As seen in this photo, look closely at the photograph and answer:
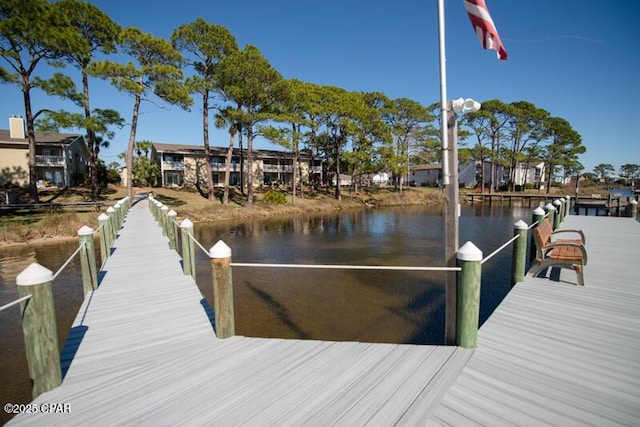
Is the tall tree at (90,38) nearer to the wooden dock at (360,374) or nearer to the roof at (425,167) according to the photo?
the wooden dock at (360,374)

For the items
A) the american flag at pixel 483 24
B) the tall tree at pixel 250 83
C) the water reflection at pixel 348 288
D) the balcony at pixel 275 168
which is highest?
the tall tree at pixel 250 83

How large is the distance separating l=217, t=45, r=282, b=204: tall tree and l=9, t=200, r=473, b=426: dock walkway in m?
26.3

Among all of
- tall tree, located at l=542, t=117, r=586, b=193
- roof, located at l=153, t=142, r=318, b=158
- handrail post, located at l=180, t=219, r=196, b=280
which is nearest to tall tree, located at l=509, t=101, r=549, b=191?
tall tree, located at l=542, t=117, r=586, b=193

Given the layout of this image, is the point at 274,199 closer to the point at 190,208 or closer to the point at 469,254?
the point at 190,208

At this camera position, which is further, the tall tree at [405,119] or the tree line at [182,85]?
the tall tree at [405,119]

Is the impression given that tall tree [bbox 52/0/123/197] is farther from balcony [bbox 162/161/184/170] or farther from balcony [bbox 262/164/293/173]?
balcony [bbox 262/164/293/173]

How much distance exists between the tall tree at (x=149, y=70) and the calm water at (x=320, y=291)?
42.8 feet

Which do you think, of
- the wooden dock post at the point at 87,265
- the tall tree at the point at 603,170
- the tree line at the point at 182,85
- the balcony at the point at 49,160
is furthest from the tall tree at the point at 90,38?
the tall tree at the point at 603,170

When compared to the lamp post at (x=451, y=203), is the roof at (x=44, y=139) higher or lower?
higher

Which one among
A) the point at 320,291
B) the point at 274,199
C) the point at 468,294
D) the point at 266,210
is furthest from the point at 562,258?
the point at 274,199

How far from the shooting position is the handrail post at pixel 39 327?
301 cm

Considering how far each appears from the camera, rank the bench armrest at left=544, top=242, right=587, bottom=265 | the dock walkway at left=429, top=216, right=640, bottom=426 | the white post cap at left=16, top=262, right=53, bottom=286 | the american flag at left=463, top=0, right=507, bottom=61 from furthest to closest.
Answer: the bench armrest at left=544, top=242, right=587, bottom=265 → the american flag at left=463, top=0, right=507, bottom=61 → the white post cap at left=16, top=262, right=53, bottom=286 → the dock walkway at left=429, top=216, right=640, bottom=426

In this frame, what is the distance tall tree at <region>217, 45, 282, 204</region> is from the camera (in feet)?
90.4

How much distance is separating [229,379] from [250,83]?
2818 cm
